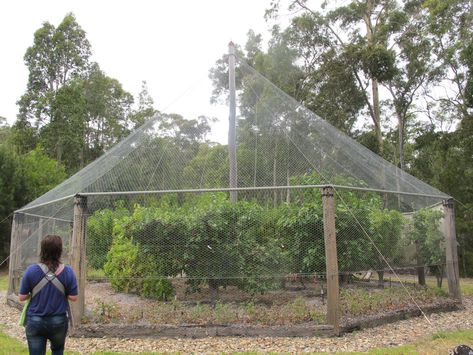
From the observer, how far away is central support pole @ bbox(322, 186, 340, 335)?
5.27m

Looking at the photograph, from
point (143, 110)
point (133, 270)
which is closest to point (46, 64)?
point (143, 110)

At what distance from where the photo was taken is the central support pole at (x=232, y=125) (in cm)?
656

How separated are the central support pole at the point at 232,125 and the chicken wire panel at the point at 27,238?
3.30 meters

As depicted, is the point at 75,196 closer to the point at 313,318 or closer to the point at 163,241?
the point at 163,241

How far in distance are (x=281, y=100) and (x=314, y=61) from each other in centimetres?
1151

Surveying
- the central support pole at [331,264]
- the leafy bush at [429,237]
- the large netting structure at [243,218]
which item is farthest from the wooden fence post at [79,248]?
the leafy bush at [429,237]

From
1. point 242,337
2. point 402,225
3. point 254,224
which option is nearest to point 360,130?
point 402,225

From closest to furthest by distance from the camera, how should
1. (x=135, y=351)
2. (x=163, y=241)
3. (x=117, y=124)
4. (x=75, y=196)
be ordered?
(x=135, y=351) < (x=75, y=196) < (x=163, y=241) < (x=117, y=124)

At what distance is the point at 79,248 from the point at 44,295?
2.64 m

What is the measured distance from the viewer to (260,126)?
7.23m

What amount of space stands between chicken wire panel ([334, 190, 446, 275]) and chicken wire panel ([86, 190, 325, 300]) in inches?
18.5

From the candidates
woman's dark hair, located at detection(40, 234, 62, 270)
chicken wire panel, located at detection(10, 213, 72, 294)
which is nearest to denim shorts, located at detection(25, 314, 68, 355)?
woman's dark hair, located at detection(40, 234, 62, 270)

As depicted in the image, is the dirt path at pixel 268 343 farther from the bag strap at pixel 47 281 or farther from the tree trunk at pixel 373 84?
the tree trunk at pixel 373 84

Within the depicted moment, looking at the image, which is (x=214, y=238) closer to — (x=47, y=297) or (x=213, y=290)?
(x=213, y=290)
